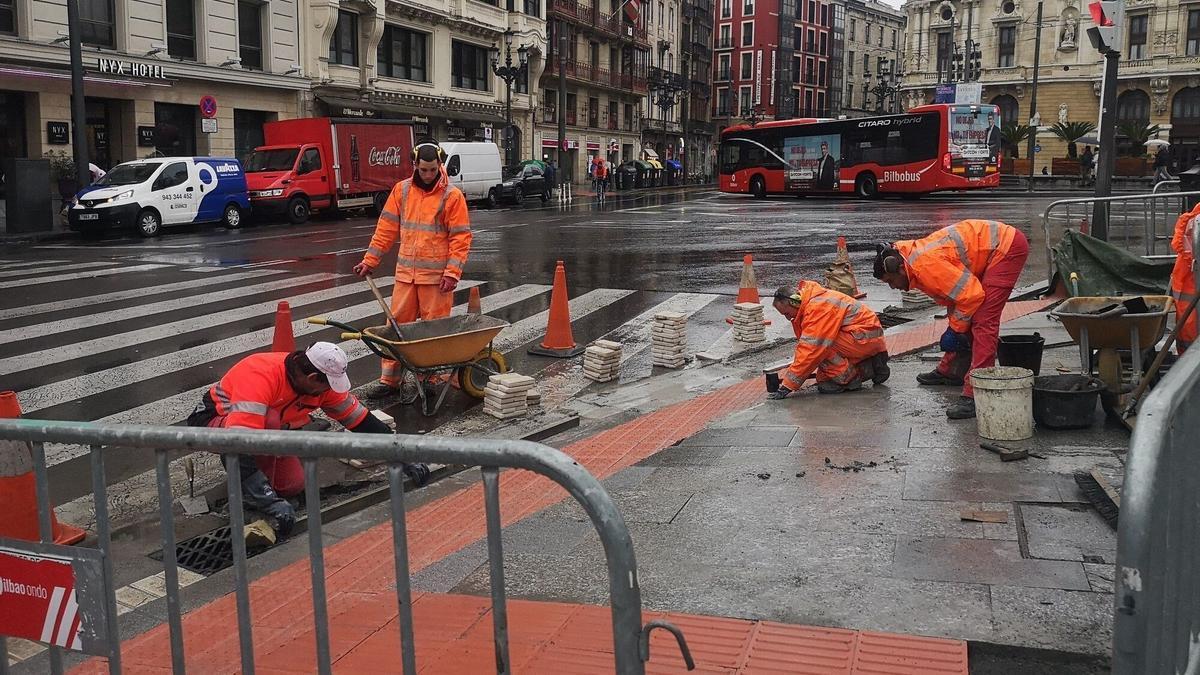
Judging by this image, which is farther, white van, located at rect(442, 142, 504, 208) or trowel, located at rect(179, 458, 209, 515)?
white van, located at rect(442, 142, 504, 208)

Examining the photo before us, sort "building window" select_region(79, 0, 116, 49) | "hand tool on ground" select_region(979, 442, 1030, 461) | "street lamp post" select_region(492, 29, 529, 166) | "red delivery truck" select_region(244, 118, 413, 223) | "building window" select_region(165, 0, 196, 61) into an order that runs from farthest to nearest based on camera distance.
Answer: "street lamp post" select_region(492, 29, 529, 166)
"building window" select_region(165, 0, 196, 61)
"building window" select_region(79, 0, 116, 49)
"red delivery truck" select_region(244, 118, 413, 223)
"hand tool on ground" select_region(979, 442, 1030, 461)

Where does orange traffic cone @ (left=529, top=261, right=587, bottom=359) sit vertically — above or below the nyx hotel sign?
below

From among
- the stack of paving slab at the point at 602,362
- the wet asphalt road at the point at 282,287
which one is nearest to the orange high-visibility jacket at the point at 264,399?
the wet asphalt road at the point at 282,287

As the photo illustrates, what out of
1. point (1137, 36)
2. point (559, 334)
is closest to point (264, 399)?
point (559, 334)

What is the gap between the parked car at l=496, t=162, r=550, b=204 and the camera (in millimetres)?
35688

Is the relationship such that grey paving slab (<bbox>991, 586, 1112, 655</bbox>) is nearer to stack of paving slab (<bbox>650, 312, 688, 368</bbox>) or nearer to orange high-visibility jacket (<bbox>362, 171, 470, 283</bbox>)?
orange high-visibility jacket (<bbox>362, 171, 470, 283</bbox>)

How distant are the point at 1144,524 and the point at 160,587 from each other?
416 centimetres

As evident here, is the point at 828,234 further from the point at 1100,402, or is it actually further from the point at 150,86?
the point at 150,86

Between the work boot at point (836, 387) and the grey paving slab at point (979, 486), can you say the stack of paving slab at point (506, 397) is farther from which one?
the grey paving slab at point (979, 486)

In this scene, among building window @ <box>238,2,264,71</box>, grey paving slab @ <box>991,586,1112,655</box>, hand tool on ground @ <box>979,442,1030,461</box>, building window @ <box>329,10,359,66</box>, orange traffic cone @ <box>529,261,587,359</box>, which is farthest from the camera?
building window @ <box>329,10,359,66</box>

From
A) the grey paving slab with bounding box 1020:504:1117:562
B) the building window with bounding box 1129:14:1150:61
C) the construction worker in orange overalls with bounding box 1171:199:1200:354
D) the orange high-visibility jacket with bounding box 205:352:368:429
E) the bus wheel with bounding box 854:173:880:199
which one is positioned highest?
the building window with bounding box 1129:14:1150:61

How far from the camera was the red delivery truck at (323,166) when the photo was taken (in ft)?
86.2

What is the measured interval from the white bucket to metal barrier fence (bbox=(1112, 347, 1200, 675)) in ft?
11.2

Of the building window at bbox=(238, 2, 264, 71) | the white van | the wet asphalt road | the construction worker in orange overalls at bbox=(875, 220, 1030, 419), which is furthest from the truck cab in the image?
the construction worker in orange overalls at bbox=(875, 220, 1030, 419)
